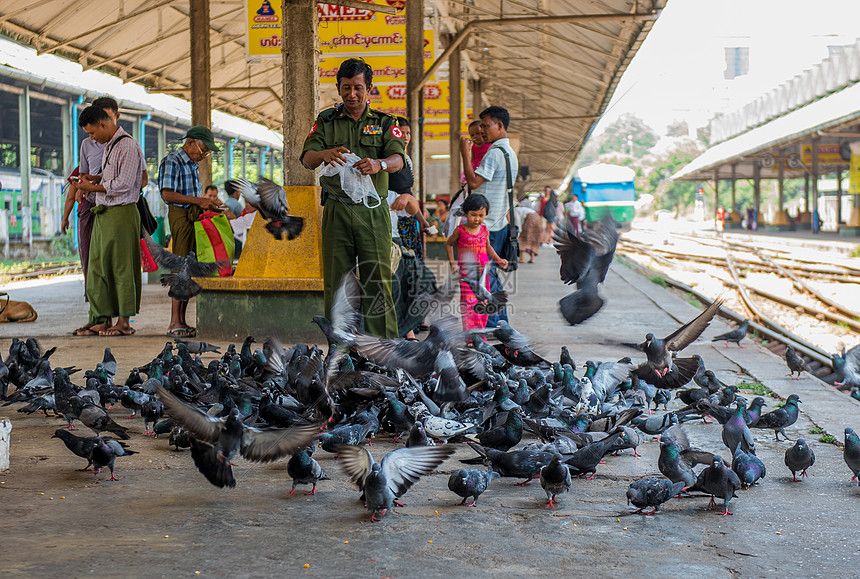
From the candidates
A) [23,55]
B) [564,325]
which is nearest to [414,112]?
[564,325]

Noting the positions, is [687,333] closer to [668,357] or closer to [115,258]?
[668,357]

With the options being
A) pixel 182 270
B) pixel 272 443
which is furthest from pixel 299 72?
pixel 272 443

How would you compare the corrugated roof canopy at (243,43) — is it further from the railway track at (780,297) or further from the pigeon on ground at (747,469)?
the pigeon on ground at (747,469)

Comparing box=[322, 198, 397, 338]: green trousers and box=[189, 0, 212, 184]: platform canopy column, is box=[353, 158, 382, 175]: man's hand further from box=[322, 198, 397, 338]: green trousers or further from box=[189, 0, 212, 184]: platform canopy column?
box=[189, 0, 212, 184]: platform canopy column

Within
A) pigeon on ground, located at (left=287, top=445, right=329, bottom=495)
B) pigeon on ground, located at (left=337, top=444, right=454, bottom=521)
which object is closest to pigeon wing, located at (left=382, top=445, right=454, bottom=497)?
pigeon on ground, located at (left=337, top=444, right=454, bottom=521)

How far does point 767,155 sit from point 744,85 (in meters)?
33.9

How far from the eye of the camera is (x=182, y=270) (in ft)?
25.8

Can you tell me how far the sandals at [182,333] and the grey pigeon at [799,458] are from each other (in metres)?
5.70

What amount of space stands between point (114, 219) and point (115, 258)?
351mm

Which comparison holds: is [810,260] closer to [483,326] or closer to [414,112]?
[414,112]

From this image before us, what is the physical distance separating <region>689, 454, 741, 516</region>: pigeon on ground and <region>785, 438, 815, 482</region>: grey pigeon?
1.84ft

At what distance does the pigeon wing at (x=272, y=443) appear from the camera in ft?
11.5

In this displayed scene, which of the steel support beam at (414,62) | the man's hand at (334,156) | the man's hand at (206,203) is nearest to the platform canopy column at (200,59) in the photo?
the steel support beam at (414,62)

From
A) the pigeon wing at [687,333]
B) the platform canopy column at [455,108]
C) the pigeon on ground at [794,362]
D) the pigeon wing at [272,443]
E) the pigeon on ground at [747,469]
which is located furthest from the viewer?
the platform canopy column at [455,108]
